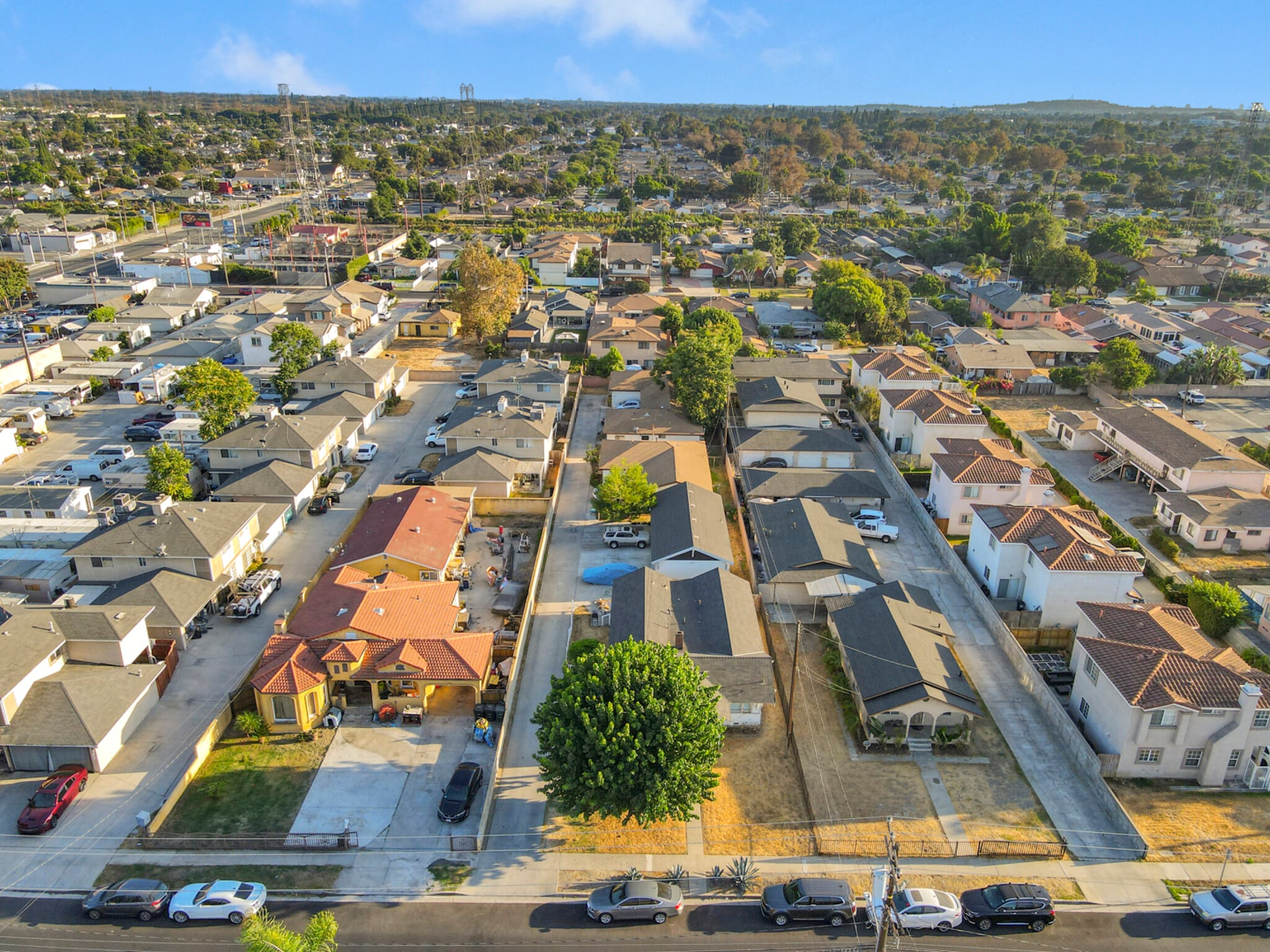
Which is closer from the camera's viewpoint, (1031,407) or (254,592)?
(254,592)

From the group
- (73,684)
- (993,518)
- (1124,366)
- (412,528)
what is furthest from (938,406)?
(73,684)

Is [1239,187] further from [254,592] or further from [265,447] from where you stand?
[254,592]

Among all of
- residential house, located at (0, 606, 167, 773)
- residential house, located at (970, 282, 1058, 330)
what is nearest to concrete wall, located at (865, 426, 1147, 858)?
residential house, located at (0, 606, 167, 773)

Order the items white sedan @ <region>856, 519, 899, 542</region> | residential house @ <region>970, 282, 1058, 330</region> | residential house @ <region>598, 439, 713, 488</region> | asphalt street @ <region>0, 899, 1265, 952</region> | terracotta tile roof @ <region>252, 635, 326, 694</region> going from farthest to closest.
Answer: residential house @ <region>970, 282, 1058, 330</region> → residential house @ <region>598, 439, 713, 488</region> → white sedan @ <region>856, 519, 899, 542</region> → terracotta tile roof @ <region>252, 635, 326, 694</region> → asphalt street @ <region>0, 899, 1265, 952</region>

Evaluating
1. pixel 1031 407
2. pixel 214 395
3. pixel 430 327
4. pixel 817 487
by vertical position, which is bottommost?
pixel 1031 407

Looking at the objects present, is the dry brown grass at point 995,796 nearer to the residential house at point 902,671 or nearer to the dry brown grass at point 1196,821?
the residential house at point 902,671

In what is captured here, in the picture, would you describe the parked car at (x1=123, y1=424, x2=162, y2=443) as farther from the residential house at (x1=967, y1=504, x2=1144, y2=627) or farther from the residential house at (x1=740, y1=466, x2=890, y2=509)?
the residential house at (x1=967, y1=504, x2=1144, y2=627)
